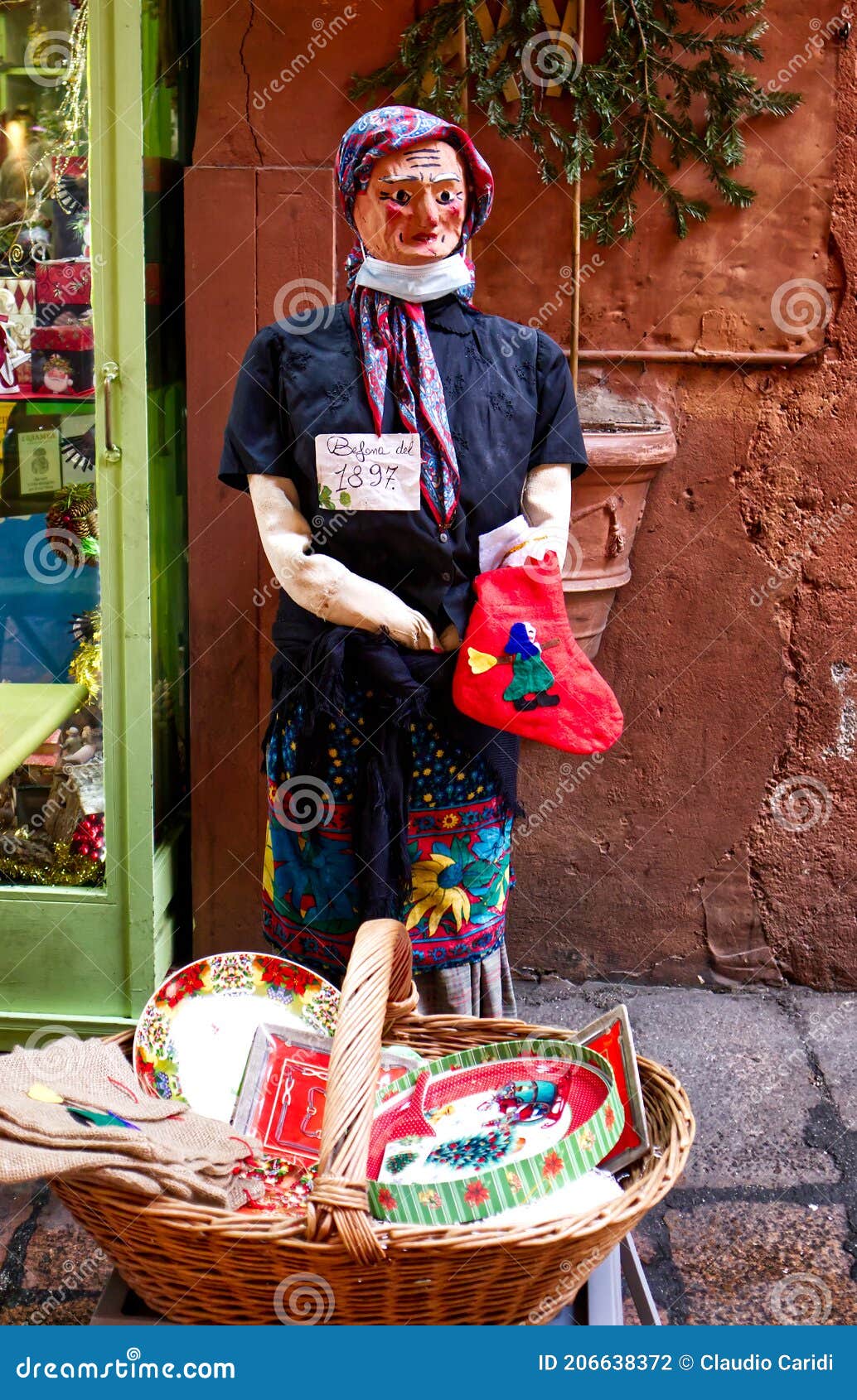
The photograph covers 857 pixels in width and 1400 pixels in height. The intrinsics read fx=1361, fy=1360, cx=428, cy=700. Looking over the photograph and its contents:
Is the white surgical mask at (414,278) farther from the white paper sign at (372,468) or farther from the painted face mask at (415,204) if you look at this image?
the white paper sign at (372,468)

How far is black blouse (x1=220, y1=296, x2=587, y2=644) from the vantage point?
2.38 metres

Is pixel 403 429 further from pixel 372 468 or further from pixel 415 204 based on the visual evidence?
→ pixel 415 204

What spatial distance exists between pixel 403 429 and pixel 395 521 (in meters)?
0.16

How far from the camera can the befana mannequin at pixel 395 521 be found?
7.68 feet

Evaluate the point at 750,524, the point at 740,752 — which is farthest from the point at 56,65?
the point at 740,752

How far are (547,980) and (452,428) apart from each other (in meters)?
1.63

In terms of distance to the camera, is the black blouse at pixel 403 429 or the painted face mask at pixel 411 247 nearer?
the painted face mask at pixel 411 247

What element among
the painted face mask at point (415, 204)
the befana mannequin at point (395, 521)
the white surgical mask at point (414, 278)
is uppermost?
the painted face mask at point (415, 204)

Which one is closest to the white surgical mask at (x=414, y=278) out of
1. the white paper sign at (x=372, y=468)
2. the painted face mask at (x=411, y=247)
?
the painted face mask at (x=411, y=247)

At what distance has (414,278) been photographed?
2348mm

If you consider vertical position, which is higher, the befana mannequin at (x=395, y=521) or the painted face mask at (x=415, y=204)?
the painted face mask at (x=415, y=204)

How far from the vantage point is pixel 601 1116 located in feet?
4.99

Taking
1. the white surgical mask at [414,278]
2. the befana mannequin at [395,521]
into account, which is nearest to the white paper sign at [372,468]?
the befana mannequin at [395,521]

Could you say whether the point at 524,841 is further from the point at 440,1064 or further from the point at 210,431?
the point at 440,1064
